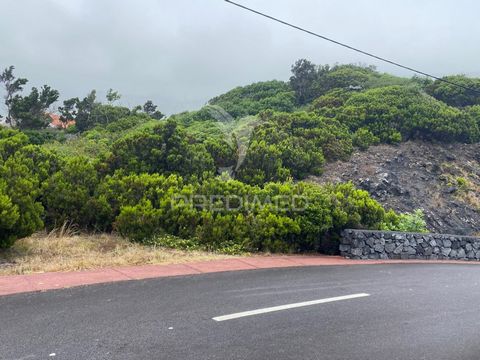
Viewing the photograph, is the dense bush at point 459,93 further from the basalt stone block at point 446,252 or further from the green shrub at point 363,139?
the basalt stone block at point 446,252

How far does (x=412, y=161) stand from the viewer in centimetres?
1909

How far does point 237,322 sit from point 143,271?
2820mm

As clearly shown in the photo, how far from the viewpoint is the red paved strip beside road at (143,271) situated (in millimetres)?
6438

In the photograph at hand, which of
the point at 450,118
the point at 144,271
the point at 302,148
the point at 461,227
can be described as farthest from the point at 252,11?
the point at 450,118

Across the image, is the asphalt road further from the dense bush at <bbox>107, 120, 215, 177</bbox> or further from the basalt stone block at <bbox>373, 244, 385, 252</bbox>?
the dense bush at <bbox>107, 120, 215, 177</bbox>

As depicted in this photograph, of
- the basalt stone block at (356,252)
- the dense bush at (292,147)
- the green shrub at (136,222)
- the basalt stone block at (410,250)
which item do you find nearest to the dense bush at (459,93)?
the dense bush at (292,147)

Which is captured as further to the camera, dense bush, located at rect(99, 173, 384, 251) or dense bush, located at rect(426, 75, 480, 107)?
dense bush, located at rect(426, 75, 480, 107)

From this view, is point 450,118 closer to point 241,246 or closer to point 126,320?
point 241,246

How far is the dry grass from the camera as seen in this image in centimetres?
750

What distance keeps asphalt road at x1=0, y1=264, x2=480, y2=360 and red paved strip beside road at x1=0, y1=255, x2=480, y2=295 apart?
317 millimetres

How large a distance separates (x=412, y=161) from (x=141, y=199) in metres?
13.0

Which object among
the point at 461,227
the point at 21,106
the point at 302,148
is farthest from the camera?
the point at 21,106

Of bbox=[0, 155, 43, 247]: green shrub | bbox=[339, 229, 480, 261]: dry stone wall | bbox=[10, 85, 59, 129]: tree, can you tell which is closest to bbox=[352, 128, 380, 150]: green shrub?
bbox=[339, 229, 480, 261]: dry stone wall

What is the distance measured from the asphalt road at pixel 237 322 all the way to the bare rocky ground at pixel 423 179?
8.43 m
